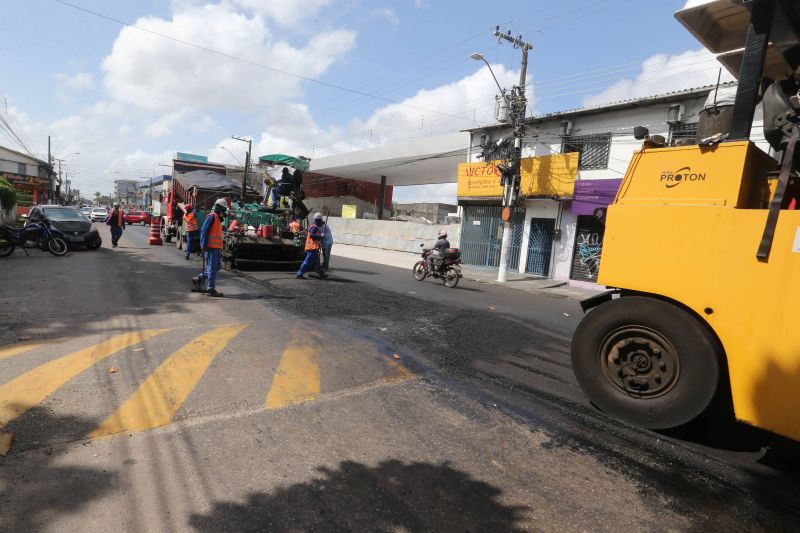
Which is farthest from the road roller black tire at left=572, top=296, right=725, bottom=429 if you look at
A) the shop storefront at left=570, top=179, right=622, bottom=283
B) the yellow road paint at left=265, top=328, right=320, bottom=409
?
the shop storefront at left=570, top=179, right=622, bottom=283

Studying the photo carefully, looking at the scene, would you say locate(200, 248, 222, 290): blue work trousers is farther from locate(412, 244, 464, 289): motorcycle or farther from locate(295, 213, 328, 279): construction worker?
locate(412, 244, 464, 289): motorcycle

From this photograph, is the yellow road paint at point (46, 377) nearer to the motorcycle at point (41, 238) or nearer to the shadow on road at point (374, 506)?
the shadow on road at point (374, 506)

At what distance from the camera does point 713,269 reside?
9.61 feet

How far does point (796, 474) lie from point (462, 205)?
62.1 feet

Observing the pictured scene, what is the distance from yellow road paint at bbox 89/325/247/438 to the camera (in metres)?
3.11

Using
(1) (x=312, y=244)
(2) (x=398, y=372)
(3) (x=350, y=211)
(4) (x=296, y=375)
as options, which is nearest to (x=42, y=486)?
(4) (x=296, y=375)

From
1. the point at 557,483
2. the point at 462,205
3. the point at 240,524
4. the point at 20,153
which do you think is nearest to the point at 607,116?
the point at 462,205

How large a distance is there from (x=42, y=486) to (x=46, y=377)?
5.91ft

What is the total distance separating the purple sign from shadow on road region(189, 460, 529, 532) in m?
14.5

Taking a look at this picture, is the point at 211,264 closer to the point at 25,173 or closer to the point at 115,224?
the point at 115,224

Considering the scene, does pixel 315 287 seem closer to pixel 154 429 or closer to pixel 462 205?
pixel 154 429

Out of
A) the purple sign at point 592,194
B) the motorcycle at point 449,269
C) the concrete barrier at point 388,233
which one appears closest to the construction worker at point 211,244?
the motorcycle at point 449,269

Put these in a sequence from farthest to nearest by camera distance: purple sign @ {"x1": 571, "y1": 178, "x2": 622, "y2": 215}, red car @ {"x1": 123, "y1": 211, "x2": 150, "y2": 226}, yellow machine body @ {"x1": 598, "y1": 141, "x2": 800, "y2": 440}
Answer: red car @ {"x1": 123, "y1": 211, "x2": 150, "y2": 226} < purple sign @ {"x1": 571, "y1": 178, "x2": 622, "y2": 215} < yellow machine body @ {"x1": 598, "y1": 141, "x2": 800, "y2": 440}

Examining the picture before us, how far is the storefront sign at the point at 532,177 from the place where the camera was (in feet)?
54.4
